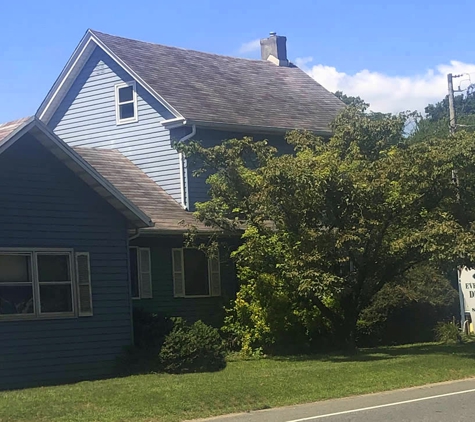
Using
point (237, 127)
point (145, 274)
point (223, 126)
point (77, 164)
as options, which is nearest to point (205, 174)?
point (223, 126)

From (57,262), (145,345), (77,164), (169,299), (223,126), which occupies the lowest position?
(145,345)

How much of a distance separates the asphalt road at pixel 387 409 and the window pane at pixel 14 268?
6.69 meters

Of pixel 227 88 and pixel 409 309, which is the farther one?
pixel 227 88

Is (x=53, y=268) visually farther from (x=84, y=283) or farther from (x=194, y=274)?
(x=194, y=274)

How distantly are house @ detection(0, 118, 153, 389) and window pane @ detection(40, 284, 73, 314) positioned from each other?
0.07 feet

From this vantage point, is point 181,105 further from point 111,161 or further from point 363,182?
point 363,182

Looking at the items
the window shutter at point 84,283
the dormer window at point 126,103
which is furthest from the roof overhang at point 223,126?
the window shutter at point 84,283

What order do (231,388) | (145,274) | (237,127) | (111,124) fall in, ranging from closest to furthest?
(231,388) < (145,274) < (237,127) < (111,124)

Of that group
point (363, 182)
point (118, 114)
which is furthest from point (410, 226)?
point (118, 114)

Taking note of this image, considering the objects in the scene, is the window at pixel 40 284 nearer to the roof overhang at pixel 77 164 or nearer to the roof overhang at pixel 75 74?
the roof overhang at pixel 77 164

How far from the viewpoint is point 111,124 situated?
27703mm

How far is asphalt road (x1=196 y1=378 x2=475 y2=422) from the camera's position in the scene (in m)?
12.2

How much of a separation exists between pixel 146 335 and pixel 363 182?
6107 mm

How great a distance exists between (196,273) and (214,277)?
0.59 meters
